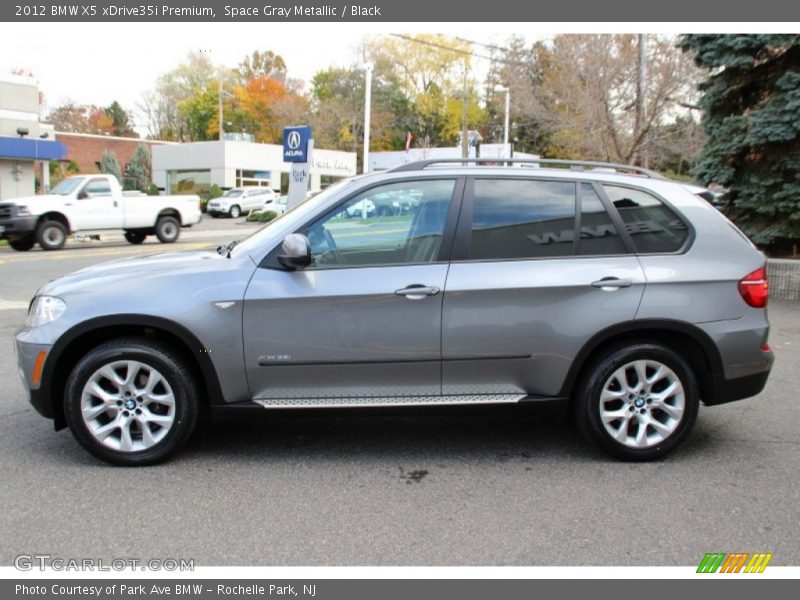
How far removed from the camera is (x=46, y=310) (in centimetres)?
408

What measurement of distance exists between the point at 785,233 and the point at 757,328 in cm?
832

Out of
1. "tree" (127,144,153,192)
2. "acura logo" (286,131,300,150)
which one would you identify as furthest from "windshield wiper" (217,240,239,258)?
"tree" (127,144,153,192)

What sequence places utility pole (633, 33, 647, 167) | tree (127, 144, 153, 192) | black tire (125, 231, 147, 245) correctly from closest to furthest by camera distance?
utility pole (633, 33, 647, 167) < black tire (125, 231, 147, 245) < tree (127, 144, 153, 192)

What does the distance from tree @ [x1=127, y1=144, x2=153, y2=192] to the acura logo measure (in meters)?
40.1

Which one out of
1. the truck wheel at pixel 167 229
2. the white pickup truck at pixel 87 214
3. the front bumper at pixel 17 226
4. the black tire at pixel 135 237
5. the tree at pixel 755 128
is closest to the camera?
the tree at pixel 755 128

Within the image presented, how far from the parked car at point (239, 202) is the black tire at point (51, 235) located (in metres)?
20.0

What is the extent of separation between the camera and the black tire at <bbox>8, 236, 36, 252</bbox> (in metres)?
18.2

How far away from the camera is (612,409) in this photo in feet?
14.0

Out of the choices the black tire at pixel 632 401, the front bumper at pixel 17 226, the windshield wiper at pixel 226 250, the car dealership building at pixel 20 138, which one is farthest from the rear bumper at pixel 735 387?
the car dealership building at pixel 20 138

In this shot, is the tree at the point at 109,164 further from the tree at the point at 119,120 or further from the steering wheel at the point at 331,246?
the steering wheel at the point at 331,246

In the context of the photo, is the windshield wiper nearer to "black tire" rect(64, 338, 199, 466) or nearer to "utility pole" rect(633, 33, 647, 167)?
"black tire" rect(64, 338, 199, 466)

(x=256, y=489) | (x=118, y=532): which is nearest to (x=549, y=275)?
(x=256, y=489)

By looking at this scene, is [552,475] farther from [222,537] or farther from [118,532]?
[118,532]

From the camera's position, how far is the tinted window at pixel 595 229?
4301 mm
